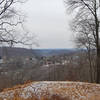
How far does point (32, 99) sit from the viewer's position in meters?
5.43

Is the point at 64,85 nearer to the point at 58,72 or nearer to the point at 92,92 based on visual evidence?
the point at 92,92

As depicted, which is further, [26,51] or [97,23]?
[97,23]

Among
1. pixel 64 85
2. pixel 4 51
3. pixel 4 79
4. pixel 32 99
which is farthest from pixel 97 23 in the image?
pixel 4 79

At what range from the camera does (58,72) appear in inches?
1134

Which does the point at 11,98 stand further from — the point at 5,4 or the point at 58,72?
the point at 58,72

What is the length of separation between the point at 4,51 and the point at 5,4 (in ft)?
12.0

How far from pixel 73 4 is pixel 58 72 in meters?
18.8

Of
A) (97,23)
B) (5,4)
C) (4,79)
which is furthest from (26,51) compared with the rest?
(4,79)

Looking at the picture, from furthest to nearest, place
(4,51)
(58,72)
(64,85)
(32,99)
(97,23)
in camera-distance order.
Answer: (58,72)
(97,23)
(4,51)
(64,85)
(32,99)

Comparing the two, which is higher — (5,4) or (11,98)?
(5,4)

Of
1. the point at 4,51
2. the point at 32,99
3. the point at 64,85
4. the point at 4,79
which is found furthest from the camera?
the point at 4,79

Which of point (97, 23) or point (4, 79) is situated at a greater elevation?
point (97, 23)

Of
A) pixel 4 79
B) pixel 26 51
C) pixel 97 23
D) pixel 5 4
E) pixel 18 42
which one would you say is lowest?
pixel 4 79

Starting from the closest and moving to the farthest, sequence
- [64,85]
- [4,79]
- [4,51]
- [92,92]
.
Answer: [92,92] → [64,85] → [4,51] → [4,79]
